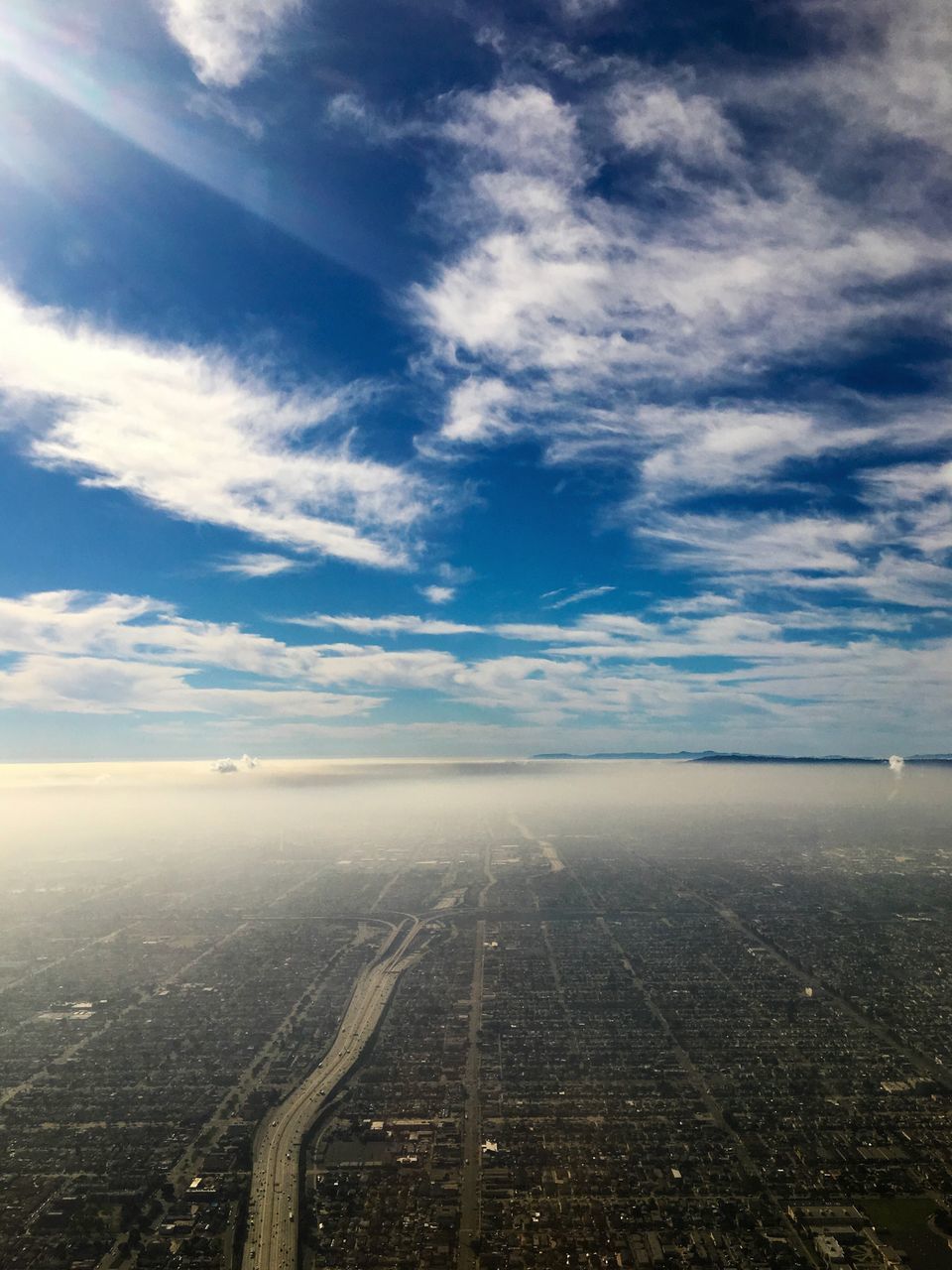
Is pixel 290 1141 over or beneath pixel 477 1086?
beneath

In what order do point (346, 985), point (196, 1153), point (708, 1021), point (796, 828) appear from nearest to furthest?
point (196, 1153)
point (708, 1021)
point (346, 985)
point (796, 828)

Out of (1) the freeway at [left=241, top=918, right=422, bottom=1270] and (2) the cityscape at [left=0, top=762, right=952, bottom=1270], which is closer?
(1) the freeway at [left=241, top=918, right=422, bottom=1270]

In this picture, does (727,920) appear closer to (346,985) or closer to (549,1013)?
(549,1013)

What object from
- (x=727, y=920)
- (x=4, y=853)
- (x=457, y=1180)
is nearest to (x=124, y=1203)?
(x=457, y=1180)

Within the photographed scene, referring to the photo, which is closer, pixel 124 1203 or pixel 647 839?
pixel 124 1203

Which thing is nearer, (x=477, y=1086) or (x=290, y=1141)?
(x=290, y=1141)

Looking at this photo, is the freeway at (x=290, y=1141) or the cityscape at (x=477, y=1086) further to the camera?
the cityscape at (x=477, y=1086)

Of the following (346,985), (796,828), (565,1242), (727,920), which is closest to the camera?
(565,1242)
